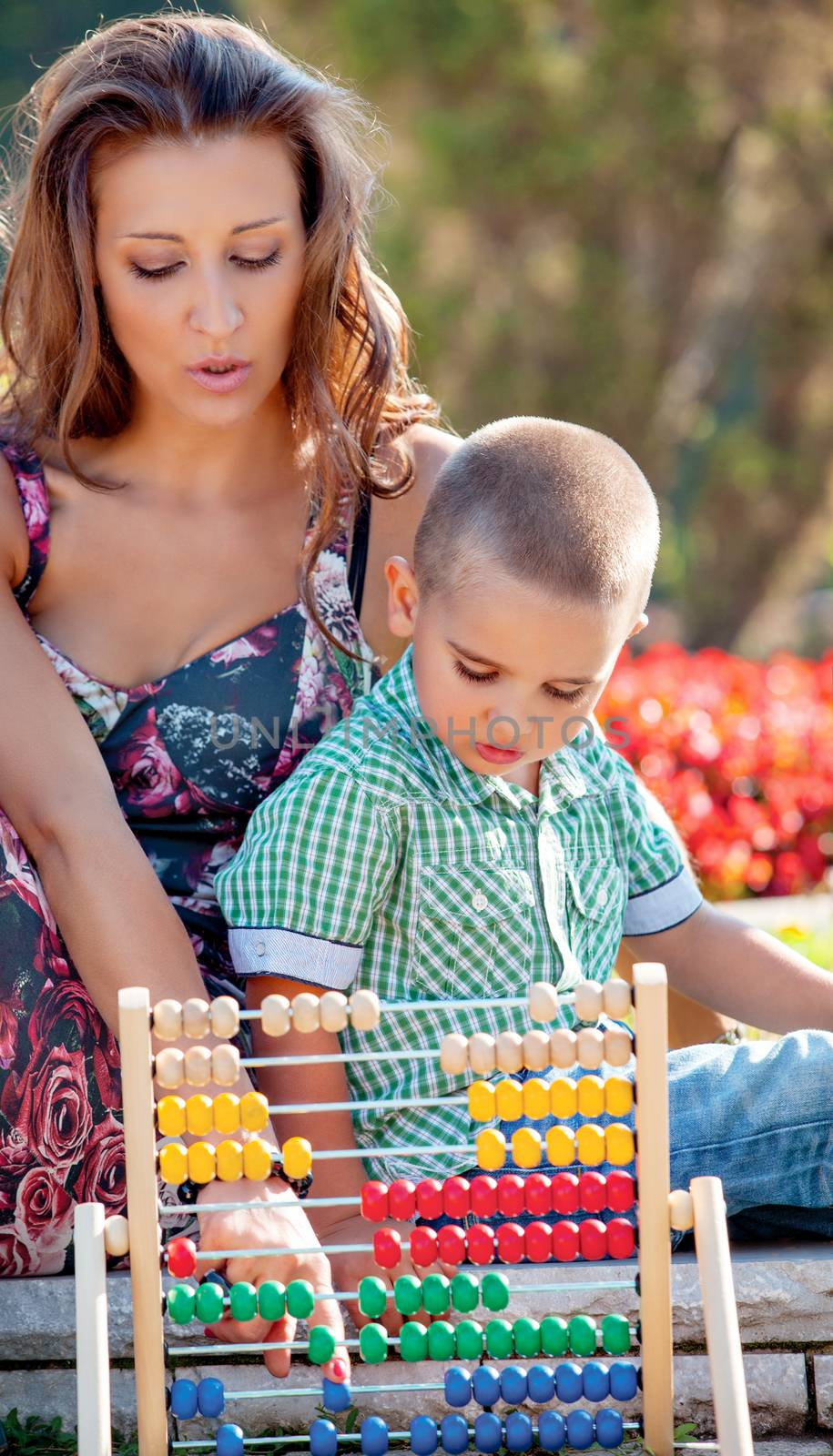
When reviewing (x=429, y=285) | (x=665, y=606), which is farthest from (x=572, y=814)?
(x=665, y=606)

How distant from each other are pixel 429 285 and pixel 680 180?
58.5 inches

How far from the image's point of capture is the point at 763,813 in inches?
218

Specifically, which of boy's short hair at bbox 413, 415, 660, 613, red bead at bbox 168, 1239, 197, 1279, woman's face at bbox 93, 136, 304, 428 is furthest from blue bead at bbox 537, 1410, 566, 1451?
woman's face at bbox 93, 136, 304, 428

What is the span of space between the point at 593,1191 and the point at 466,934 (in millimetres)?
485

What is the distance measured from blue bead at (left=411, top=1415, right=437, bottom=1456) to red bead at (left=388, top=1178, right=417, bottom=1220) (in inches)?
8.8

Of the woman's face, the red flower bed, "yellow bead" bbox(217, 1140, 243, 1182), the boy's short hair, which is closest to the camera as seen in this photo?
"yellow bead" bbox(217, 1140, 243, 1182)

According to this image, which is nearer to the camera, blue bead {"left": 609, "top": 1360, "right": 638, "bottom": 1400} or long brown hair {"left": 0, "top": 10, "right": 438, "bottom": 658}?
blue bead {"left": 609, "top": 1360, "right": 638, "bottom": 1400}

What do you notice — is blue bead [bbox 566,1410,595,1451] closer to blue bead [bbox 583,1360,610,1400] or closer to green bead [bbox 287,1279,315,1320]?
blue bead [bbox 583,1360,610,1400]

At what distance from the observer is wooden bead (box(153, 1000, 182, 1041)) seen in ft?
6.09

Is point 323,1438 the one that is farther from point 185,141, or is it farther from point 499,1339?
point 185,141

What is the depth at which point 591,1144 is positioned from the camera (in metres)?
1.96

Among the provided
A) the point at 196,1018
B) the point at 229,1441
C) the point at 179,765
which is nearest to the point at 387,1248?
the point at 229,1441

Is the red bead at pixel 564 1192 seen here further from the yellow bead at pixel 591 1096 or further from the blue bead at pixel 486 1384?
the blue bead at pixel 486 1384

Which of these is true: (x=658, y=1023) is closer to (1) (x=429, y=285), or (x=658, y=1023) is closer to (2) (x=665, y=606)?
(1) (x=429, y=285)
